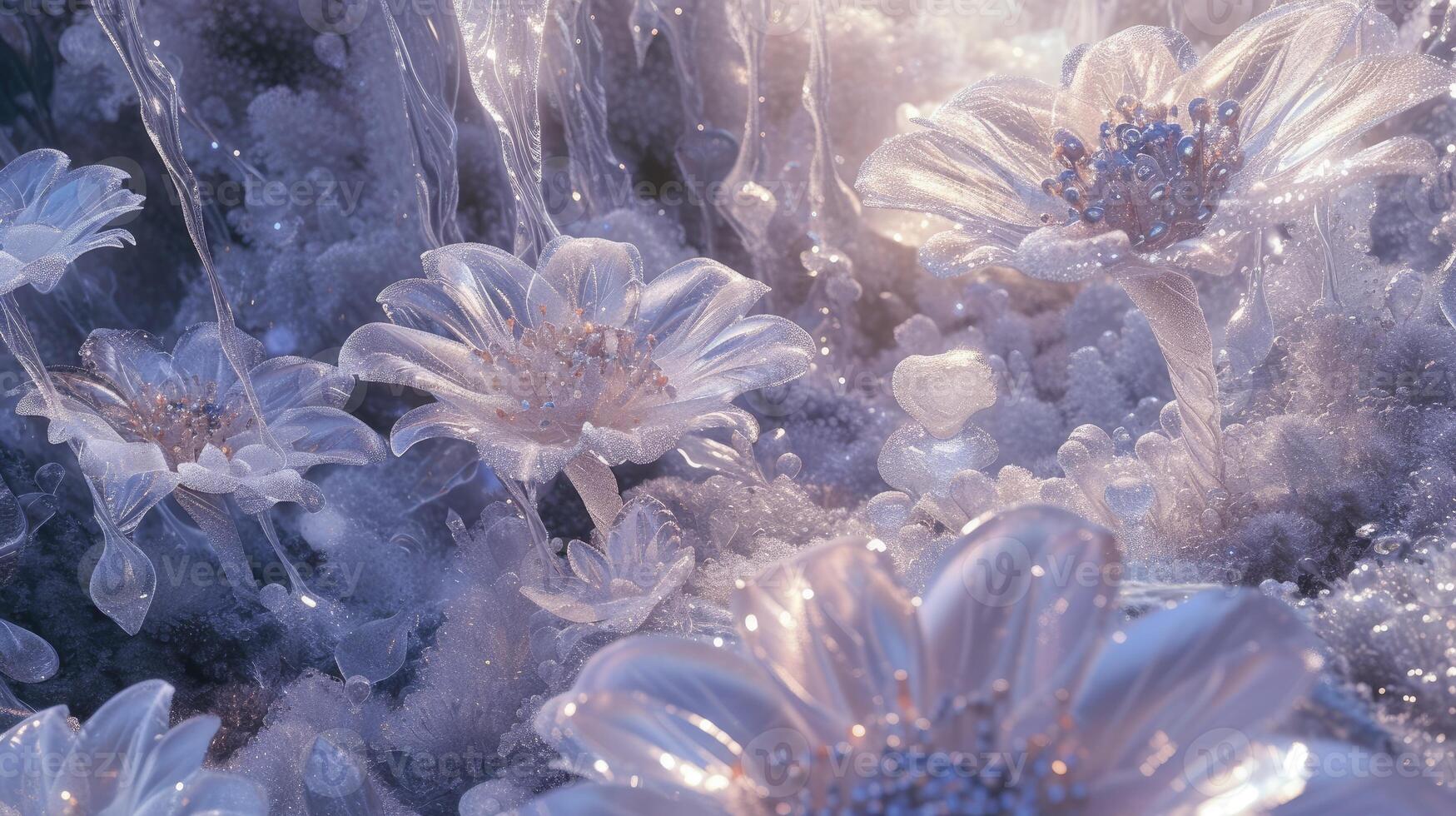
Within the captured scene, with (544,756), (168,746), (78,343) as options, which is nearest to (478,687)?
(544,756)

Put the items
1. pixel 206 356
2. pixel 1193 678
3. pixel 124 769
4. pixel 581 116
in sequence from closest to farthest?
pixel 1193 678, pixel 124 769, pixel 206 356, pixel 581 116

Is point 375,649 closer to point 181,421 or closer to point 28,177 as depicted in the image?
point 181,421

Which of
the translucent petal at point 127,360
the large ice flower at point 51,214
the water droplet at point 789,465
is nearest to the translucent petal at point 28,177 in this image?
the large ice flower at point 51,214

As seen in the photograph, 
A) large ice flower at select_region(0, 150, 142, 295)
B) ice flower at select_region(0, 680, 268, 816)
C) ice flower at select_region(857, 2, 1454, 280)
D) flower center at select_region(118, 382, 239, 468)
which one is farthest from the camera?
flower center at select_region(118, 382, 239, 468)

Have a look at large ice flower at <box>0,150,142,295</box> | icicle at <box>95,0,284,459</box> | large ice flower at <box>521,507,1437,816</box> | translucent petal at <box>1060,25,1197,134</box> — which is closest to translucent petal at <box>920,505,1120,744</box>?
large ice flower at <box>521,507,1437,816</box>

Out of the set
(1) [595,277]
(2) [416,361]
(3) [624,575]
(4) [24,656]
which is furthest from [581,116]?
(4) [24,656]

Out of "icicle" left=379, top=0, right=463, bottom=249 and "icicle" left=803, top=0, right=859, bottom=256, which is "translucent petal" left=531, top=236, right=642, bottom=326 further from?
"icicle" left=803, top=0, right=859, bottom=256

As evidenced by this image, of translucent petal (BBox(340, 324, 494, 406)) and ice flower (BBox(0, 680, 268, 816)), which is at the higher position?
translucent petal (BBox(340, 324, 494, 406))
